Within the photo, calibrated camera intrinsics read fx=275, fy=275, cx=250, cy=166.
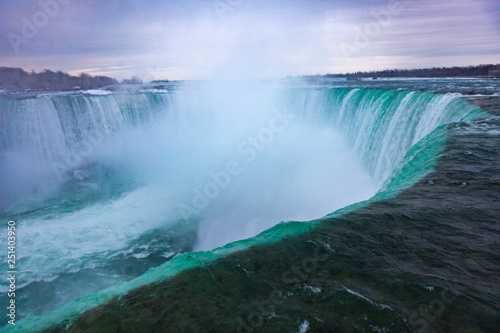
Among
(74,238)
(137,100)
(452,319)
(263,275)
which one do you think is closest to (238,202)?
(74,238)

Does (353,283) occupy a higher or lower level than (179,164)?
higher

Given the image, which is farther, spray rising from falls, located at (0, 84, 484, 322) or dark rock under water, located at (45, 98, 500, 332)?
spray rising from falls, located at (0, 84, 484, 322)

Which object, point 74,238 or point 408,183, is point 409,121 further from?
point 74,238

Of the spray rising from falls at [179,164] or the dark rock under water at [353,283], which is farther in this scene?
the spray rising from falls at [179,164]

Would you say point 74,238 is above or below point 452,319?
below

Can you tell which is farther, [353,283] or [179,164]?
[179,164]

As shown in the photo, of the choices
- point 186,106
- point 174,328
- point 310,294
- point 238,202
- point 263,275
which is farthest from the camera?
point 186,106

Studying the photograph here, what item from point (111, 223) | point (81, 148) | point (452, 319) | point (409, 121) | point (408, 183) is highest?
point (409, 121)

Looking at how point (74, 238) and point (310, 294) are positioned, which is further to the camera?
point (74, 238)
